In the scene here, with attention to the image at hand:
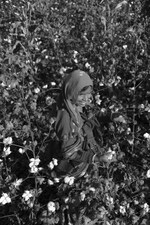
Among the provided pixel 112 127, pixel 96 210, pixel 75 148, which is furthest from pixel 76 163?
pixel 112 127

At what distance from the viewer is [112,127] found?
242cm

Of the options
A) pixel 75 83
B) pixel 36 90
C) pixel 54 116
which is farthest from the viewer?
pixel 36 90

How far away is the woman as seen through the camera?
5.81 ft

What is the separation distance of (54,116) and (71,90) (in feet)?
1.27

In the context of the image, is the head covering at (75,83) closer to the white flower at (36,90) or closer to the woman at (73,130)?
the woman at (73,130)

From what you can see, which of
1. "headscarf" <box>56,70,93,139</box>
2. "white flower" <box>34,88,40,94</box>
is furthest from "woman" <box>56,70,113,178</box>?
"white flower" <box>34,88,40,94</box>

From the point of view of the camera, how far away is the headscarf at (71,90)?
68.9 inches

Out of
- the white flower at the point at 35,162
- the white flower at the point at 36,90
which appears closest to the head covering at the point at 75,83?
the white flower at the point at 35,162

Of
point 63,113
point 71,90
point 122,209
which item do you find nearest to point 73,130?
point 63,113

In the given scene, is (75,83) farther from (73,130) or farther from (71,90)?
(73,130)

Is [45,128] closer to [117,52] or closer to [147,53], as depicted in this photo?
[117,52]

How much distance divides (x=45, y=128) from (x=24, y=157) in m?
0.39

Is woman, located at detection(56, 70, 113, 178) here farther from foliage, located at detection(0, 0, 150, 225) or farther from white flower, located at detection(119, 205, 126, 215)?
white flower, located at detection(119, 205, 126, 215)

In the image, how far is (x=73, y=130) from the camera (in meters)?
1.94
